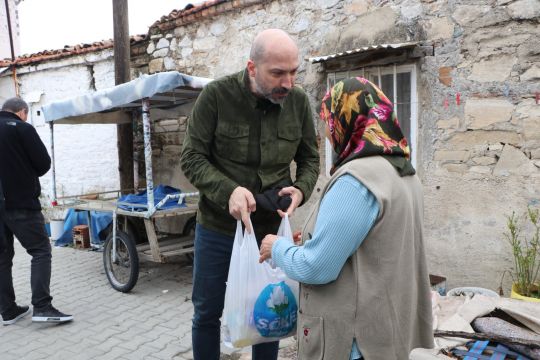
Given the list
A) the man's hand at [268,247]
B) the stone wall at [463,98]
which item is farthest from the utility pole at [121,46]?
the man's hand at [268,247]

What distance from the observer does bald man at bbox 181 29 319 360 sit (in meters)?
2.16

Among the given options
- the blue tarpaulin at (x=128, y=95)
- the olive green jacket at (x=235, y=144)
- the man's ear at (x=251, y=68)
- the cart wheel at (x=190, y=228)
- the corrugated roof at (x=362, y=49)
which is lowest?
the cart wheel at (x=190, y=228)

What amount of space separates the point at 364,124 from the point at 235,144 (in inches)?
34.5

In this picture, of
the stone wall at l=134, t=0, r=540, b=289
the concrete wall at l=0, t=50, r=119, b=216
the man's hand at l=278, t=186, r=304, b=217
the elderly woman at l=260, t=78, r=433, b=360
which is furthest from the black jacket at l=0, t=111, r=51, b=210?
the concrete wall at l=0, t=50, r=119, b=216

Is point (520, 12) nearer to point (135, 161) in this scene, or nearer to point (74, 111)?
point (74, 111)

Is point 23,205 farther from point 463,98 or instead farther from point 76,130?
point 76,130

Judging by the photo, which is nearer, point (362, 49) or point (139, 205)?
point (362, 49)

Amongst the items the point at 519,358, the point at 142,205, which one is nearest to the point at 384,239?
the point at 519,358

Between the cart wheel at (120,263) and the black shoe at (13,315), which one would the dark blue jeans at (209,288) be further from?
the cart wheel at (120,263)

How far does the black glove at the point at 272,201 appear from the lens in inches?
82.7

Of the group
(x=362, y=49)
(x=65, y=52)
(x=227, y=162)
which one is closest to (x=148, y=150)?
(x=362, y=49)

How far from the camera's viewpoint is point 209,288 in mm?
2227

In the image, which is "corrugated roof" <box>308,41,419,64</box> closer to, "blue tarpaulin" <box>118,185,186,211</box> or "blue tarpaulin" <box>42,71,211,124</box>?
"blue tarpaulin" <box>42,71,211,124</box>

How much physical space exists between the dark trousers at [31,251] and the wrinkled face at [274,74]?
2877 mm
